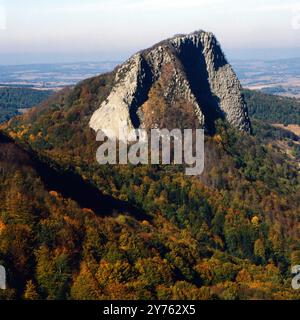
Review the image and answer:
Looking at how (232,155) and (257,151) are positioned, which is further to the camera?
(257,151)

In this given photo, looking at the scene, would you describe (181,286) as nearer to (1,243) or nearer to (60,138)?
(1,243)

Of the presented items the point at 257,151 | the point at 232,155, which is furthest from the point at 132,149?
the point at 257,151

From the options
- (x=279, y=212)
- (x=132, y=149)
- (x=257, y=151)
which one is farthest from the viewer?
(x=257, y=151)

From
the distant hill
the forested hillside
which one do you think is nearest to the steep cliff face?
the distant hill

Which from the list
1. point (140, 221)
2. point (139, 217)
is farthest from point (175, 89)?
point (140, 221)

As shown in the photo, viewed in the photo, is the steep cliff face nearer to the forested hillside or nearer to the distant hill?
the distant hill

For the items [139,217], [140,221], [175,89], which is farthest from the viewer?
[175,89]

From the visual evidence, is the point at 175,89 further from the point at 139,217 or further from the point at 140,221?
the point at 140,221
